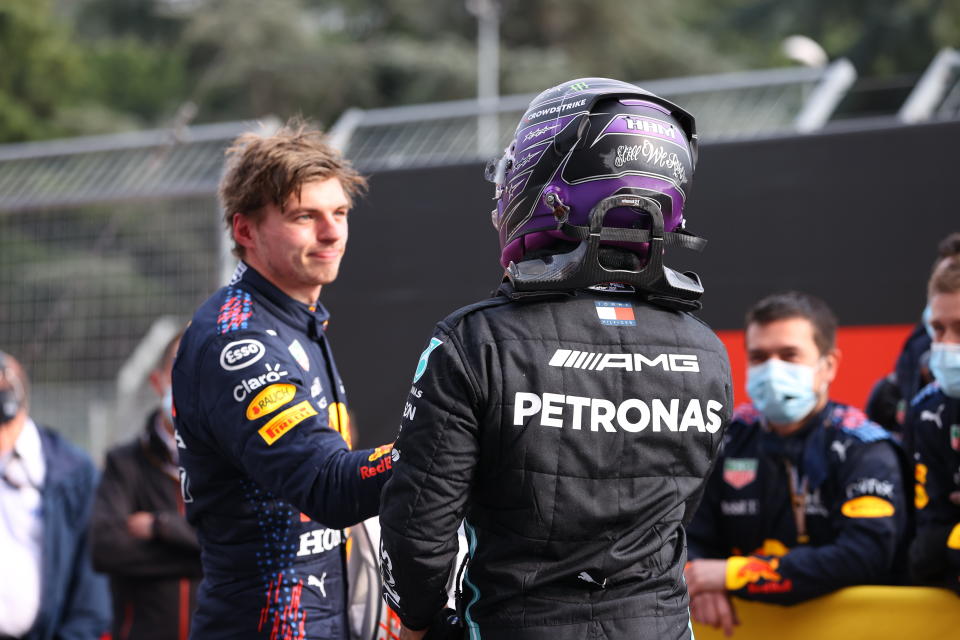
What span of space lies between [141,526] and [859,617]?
279 cm

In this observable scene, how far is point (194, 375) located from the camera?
2.69 m

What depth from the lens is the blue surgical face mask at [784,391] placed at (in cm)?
382

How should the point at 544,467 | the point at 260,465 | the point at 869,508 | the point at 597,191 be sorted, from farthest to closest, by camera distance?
the point at 869,508, the point at 260,465, the point at 597,191, the point at 544,467

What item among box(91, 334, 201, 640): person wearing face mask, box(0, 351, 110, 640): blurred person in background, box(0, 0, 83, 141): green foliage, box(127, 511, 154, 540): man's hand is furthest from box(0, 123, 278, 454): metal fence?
box(0, 0, 83, 141): green foliage

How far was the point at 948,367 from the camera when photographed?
3.39 metres

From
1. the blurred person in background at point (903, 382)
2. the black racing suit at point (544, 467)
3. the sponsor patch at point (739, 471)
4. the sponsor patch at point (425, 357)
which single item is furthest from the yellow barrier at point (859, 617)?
the sponsor patch at point (425, 357)

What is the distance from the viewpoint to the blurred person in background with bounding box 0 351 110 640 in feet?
14.7

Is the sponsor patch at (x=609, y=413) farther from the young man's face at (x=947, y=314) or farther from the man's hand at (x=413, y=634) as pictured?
the young man's face at (x=947, y=314)

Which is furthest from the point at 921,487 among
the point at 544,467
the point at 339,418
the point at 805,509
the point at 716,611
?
the point at 544,467

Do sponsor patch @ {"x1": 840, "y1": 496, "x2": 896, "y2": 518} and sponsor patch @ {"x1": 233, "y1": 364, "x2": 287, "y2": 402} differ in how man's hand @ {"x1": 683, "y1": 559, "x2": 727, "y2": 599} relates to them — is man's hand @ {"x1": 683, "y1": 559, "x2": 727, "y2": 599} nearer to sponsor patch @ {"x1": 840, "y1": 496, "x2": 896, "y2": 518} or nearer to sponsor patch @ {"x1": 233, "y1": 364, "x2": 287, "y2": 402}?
sponsor patch @ {"x1": 840, "y1": 496, "x2": 896, "y2": 518}

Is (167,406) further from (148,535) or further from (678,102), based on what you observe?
(678,102)

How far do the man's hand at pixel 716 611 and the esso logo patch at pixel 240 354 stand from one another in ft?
6.04

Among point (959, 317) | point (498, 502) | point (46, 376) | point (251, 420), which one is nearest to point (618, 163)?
point (498, 502)

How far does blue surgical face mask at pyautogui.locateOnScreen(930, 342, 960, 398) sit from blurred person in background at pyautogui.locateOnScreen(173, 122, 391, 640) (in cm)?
181
